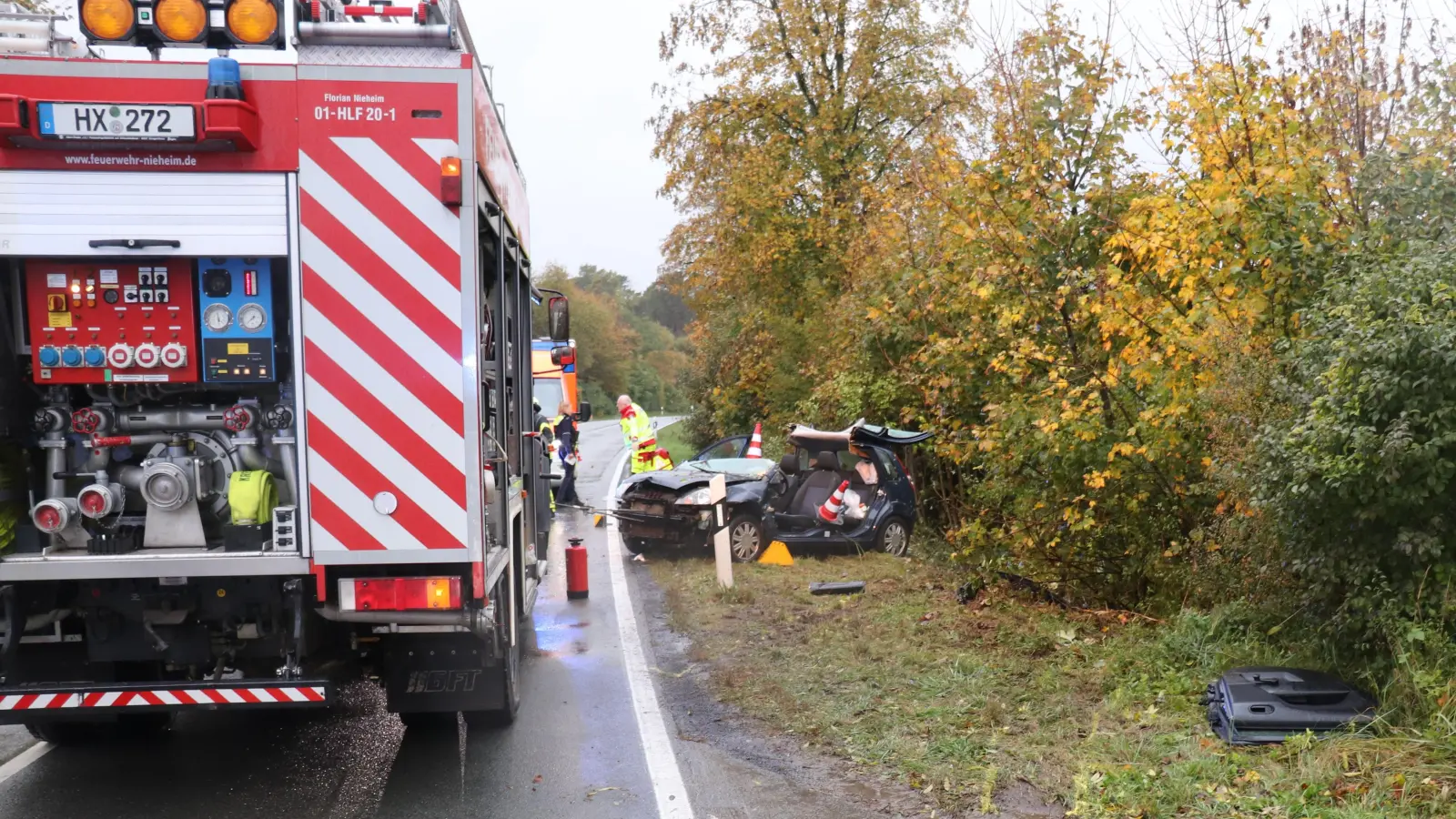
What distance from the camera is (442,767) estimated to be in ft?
19.1

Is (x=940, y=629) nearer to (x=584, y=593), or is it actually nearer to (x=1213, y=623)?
(x=1213, y=623)

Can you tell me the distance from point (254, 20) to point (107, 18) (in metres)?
0.65

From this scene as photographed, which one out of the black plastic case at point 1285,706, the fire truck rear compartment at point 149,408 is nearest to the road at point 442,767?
the fire truck rear compartment at point 149,408

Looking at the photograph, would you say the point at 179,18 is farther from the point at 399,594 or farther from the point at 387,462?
the point at 399,594

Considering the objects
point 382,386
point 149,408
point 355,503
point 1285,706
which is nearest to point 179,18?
point 149,408

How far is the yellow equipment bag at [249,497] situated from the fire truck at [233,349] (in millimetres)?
13

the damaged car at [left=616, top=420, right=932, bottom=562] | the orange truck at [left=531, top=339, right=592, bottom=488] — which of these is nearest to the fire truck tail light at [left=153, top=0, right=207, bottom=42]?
the damaged car at [left=616, top=420, right=932, bottom=562]

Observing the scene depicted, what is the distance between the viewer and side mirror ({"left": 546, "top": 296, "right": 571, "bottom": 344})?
887 centimetres

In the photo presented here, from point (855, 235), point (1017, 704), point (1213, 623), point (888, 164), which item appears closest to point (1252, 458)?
point (1213, 623)

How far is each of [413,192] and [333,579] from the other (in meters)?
1.79

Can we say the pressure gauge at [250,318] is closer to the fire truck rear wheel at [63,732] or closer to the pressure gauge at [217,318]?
the pressure gauge at [217,318]

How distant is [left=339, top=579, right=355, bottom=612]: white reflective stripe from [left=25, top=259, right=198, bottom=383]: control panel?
1156mm

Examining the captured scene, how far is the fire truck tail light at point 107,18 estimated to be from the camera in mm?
4996

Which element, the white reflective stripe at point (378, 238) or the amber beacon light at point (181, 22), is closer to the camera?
the white reflective stripe at point (378, 238)
